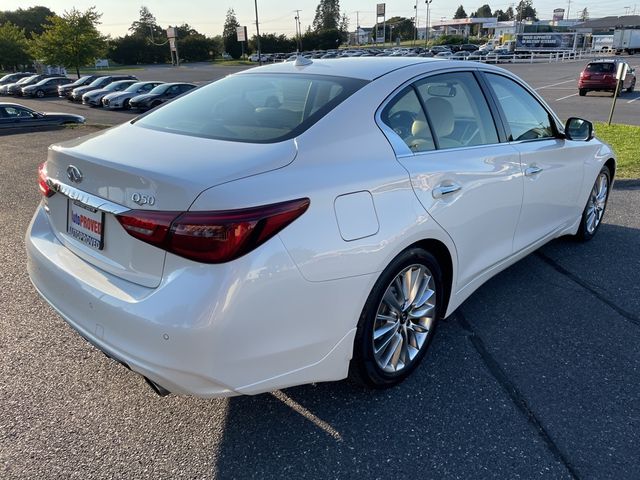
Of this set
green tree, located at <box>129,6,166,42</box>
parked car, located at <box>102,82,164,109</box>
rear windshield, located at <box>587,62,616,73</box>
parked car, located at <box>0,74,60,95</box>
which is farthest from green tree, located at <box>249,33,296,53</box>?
rear windshield, located at <box>587,62,616,73</box>

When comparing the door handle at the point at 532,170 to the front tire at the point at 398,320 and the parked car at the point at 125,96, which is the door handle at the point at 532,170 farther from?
the parked car at the point at 125,96

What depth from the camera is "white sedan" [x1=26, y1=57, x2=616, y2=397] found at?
1969mm

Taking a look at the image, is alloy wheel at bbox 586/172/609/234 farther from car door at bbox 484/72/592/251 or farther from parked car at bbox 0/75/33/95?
parked car at bbox 0/75/33/95

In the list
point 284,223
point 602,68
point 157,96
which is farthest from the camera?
point 157,96

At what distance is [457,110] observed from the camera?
10.5ft

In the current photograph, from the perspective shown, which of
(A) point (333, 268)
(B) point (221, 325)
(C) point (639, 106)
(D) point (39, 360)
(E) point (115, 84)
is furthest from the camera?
(E) point (115, 84)

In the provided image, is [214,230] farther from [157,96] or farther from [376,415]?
[157,96]

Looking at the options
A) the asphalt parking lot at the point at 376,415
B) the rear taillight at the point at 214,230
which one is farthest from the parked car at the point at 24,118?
the rear taillight at the point at 214,230

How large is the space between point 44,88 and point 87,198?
3724 centimetres

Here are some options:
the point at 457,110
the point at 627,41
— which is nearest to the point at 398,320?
the point at 457,110

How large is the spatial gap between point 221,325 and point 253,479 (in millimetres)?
775

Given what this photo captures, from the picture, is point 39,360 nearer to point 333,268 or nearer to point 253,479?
point 253,479

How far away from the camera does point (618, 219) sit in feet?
18.9

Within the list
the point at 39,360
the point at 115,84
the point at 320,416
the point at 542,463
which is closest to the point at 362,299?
the point at 320,416
